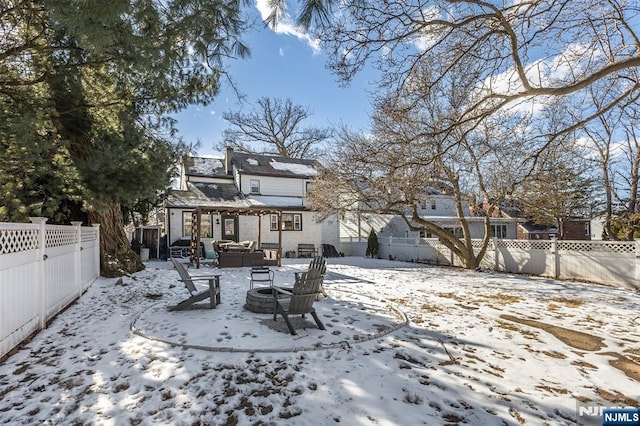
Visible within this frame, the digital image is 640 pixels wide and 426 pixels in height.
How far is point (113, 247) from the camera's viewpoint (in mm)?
11016

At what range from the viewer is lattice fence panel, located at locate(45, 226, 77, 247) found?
5644 millimetres

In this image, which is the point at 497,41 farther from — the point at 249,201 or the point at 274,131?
the point at 274,131

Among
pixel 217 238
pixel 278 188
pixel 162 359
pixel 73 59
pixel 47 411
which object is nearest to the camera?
pixel 47 411

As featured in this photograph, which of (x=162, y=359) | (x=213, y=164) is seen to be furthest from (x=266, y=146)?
(x=162, y=359)

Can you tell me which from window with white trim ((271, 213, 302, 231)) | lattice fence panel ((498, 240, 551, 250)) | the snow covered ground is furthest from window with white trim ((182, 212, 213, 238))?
lattice fence panel ((498, 240, 551, 250))

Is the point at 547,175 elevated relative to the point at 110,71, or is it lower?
lower

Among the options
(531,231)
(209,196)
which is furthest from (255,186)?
(531,231)

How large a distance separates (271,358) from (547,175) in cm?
1222

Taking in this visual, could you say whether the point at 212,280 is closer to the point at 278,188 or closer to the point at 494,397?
→ the point at 494,397

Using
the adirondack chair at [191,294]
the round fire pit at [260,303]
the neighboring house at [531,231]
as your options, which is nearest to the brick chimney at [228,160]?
the adirondack chair at [191,294]

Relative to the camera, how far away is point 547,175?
39.4 ft

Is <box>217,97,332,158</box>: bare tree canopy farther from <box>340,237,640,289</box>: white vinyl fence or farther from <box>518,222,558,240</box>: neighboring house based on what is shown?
<box>518,222,558,240</box>: neighboring house

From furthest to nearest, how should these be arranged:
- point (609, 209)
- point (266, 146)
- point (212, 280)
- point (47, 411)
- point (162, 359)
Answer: point (266, 146) → point (609, 209) → point (212, 280) → point (162, 359) → point (47, 411)
